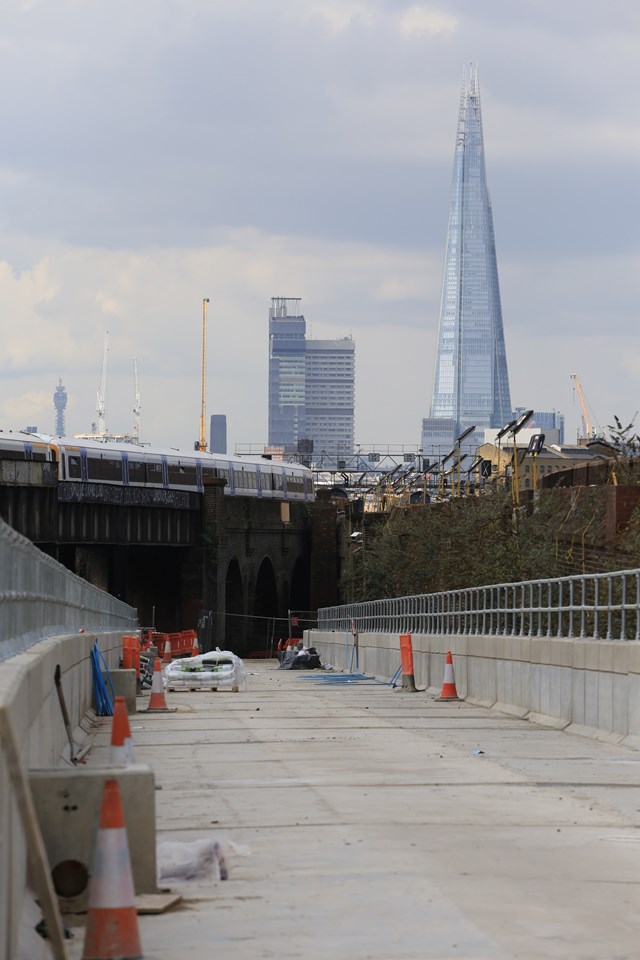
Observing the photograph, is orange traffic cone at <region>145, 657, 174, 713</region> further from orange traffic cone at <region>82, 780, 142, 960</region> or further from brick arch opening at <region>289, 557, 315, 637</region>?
brick arch opening at <region>289, 557, 315, 637</region>

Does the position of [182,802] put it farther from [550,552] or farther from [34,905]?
[550,552]

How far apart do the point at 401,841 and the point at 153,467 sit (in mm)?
92726

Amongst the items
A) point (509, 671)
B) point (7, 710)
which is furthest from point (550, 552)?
point (7, 710)

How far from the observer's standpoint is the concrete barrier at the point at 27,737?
593 cm

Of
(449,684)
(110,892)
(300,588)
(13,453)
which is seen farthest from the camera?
(300,588)

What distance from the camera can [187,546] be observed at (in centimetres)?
10838

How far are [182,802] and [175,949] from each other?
17.2ft

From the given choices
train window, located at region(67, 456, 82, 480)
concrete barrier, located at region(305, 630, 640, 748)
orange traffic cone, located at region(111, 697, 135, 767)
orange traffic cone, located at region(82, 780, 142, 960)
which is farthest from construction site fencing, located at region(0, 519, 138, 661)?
train window, located at region(67, 456, 82, 480)

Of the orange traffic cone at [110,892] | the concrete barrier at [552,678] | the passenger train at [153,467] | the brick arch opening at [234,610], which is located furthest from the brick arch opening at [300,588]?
the orange traffic cone at [110,892]

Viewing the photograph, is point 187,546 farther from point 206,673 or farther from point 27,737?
point 27,737

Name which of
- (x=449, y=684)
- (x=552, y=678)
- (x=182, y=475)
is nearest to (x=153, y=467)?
(x=182, y=475)

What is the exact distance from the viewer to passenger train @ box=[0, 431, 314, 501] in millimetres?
87375

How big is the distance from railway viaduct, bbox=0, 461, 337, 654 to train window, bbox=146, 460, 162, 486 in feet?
3.15

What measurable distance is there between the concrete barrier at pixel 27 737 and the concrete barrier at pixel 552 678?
241 inches
